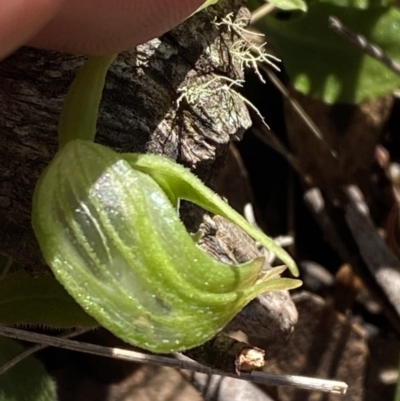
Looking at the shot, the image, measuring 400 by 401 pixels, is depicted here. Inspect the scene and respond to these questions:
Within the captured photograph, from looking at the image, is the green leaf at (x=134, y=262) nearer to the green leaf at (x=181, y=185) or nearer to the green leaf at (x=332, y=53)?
the green leaf at (x=181, y=185)

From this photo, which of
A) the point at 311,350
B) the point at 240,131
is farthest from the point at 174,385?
the point at 240,131

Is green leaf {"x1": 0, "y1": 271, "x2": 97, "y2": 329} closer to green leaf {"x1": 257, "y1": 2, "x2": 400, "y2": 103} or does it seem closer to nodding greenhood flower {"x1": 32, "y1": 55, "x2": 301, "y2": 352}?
nodding greenhood flower {"x1": 32, "y1": 55, "x2": 301, "y2": 352}

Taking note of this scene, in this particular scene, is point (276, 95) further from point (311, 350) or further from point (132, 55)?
point (132, 55)

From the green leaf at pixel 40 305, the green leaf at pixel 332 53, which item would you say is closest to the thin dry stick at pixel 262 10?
the green leaf at pixel 332 53

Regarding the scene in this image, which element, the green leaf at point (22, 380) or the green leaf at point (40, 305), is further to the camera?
the green leaf at point (22, 380)

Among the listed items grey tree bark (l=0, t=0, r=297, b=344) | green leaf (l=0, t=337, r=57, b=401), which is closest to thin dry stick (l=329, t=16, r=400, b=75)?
grey tree bark (l=0, t=0, r=297, b=344)

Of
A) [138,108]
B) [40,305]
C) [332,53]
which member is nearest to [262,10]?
[332,53]
